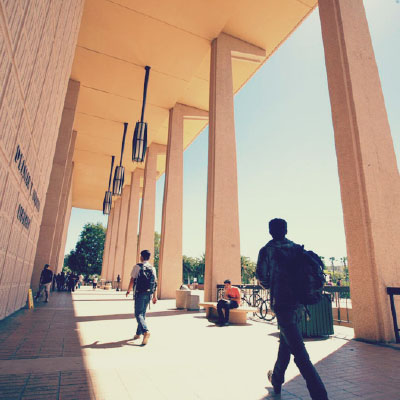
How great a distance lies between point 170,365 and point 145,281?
176cm

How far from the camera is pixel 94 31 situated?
12719 mm

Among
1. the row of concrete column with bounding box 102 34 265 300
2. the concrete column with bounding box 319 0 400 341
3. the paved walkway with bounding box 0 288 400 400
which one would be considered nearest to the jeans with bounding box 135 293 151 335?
the paved walkway with bounding box 0 288 400 400

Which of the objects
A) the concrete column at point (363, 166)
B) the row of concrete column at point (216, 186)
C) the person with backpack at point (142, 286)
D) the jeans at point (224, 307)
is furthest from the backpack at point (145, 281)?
the row of concrete column at point (216, 186)

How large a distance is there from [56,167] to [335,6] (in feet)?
45.7

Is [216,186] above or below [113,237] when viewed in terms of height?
below

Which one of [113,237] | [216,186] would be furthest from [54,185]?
[113,237]

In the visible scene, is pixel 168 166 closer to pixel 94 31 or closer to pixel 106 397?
pixel 94 31

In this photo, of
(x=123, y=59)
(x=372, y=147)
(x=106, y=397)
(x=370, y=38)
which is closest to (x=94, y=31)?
(x=123, y=59)

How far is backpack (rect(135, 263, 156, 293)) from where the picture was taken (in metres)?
5.24

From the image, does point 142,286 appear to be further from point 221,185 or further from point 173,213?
point 173,213

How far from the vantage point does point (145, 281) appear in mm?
5262

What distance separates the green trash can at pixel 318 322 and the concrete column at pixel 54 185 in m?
13.5

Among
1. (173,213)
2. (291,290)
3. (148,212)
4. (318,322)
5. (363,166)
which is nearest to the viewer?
(291,290)

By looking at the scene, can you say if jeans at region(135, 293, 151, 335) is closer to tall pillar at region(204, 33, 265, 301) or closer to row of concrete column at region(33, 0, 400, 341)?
row of concrete column at region(33, 0, 400, 341)
